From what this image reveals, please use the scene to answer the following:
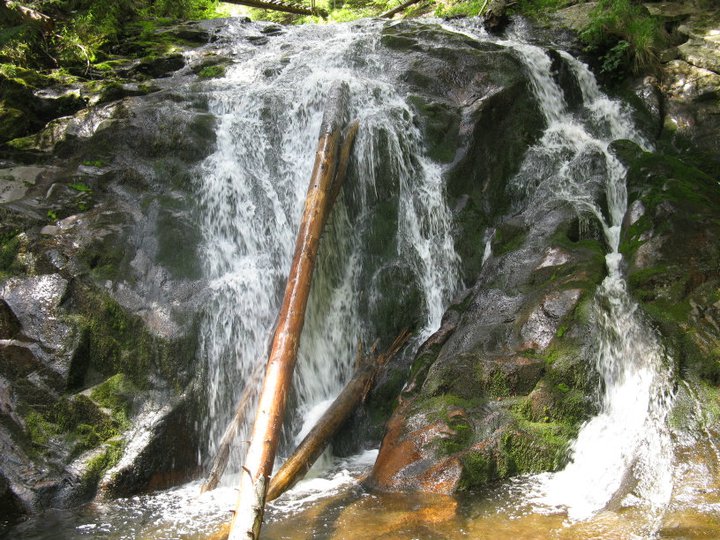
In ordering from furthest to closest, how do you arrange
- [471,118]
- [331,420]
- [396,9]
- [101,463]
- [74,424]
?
[396,9] < [471,118] < [331,420] < [74,424] < [101,463]

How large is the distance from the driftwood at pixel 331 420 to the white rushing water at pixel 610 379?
216cm

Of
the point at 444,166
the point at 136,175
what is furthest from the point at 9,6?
the point at 444,166

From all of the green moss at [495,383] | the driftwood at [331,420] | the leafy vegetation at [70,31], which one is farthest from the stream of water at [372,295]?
the leafy vegetation at [70,31]

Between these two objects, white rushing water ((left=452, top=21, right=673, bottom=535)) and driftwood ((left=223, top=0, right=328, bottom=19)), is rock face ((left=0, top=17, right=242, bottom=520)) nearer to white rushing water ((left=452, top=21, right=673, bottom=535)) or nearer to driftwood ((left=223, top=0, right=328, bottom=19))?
white rushing water ((left=452, top=21, right=673, bottom=535))

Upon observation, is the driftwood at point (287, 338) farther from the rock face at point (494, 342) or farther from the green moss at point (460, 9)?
the green moss at point (460, 9)

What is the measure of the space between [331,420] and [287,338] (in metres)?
1.11

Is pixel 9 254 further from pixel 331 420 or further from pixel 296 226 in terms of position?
pixel 331 420

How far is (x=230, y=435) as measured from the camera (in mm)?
5887

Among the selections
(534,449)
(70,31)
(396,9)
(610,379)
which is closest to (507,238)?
(610,379)

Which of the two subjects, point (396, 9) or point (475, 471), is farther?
point (396, 9)

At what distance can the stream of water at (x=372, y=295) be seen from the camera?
4082 millimetres

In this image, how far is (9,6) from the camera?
895 centimetres

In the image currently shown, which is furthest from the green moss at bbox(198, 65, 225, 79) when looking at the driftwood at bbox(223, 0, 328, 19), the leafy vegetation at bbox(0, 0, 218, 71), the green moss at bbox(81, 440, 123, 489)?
the green moss at bbox(81, 440, 123, 489)

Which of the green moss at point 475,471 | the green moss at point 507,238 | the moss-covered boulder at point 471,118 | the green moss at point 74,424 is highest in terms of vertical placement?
the moss-covered boulder at point 471,118
